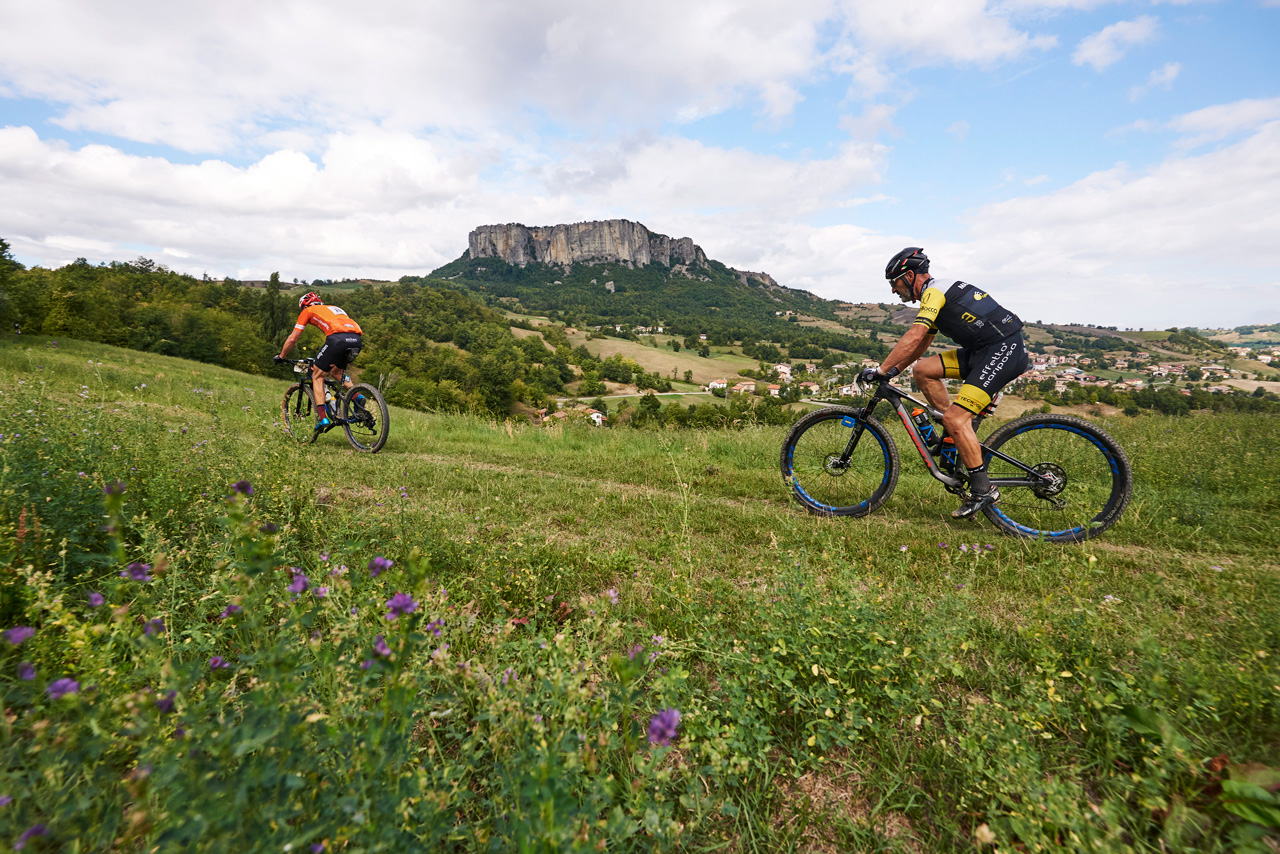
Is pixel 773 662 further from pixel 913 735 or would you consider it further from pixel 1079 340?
pixel 1079 340

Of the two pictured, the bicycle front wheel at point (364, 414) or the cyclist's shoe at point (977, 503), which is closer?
the cyclist's shoe at point (977, 503)

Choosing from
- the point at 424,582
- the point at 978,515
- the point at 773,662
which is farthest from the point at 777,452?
the point at 424,582

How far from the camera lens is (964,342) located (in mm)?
5562

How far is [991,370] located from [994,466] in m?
1.24

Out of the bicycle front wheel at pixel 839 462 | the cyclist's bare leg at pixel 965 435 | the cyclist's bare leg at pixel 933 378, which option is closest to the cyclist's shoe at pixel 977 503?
the cyclist's bare leg at pixel 965 435

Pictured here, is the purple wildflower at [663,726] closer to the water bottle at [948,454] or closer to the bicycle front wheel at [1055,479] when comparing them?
the bicycle front wheel at [1055,479]

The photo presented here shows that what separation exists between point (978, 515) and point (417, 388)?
169 feet

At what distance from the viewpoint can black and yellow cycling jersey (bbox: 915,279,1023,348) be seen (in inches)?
212

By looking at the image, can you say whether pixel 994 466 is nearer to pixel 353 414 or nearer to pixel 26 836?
pixel 26 836

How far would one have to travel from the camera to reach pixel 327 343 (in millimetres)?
8922

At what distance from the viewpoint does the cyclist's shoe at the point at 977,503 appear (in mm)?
5441

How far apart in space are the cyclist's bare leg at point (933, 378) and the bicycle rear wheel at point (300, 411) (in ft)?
32.1

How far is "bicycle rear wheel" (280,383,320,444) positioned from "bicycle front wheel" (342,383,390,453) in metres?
0.59

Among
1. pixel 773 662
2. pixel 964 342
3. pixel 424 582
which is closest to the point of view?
pixel 424 582
